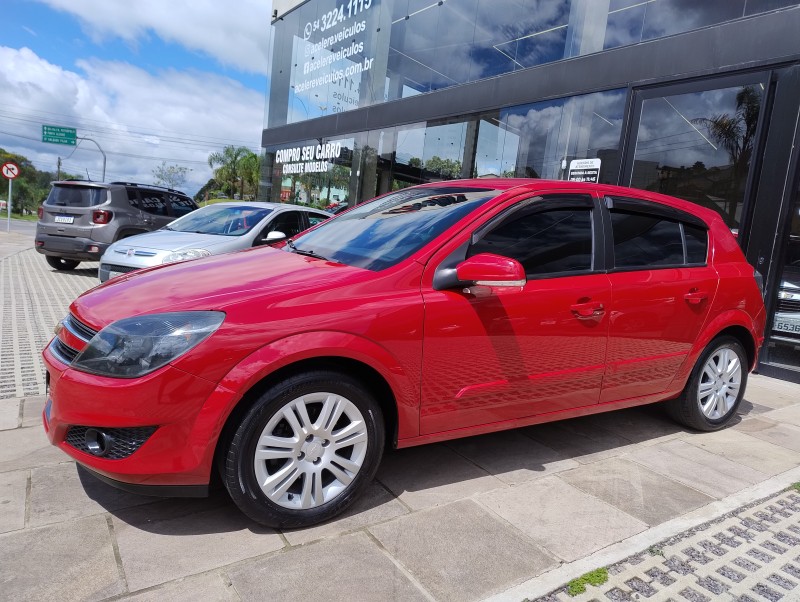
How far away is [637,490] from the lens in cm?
307

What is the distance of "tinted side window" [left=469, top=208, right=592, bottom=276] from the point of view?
2971mm

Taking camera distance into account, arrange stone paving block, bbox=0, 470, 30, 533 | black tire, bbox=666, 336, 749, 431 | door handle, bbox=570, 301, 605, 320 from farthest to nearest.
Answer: black tire, bbox=666, 336, 749, 431 → door handle, bbox=570, 301, 605, 320 → stone paving block, bbox=0, 470, 30, 533

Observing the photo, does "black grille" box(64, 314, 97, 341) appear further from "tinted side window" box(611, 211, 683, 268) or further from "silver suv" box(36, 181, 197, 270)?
"silver suv" box(36, 181, 197, 270)

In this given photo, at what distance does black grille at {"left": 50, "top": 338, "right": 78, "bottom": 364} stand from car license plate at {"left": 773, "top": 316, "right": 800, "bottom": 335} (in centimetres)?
662

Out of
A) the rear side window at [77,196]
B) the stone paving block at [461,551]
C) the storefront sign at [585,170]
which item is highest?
the storefront sign at [585,170]

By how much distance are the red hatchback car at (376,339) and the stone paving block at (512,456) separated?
0.33m

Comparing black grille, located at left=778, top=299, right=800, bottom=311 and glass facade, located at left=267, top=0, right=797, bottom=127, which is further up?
glass facade, located at left=267, top=0, right=797, bottom=127

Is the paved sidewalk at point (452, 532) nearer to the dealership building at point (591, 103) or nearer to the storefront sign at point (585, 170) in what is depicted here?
the dealership building at point (591, 103)

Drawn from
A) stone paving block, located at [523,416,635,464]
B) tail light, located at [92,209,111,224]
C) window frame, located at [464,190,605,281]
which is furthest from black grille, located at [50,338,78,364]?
tail light, located at [92,209,111,224]

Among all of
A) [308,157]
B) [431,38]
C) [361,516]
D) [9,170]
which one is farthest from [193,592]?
[9,170]

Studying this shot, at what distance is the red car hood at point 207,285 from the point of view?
238 centimetres

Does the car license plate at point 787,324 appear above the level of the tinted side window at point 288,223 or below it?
below

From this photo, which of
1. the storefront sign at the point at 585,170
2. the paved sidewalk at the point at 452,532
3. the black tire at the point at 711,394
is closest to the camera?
the paved sidewalk at the point at 452,532

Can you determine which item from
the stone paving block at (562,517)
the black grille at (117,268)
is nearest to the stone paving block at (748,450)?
the stone paving block at (562,517)
